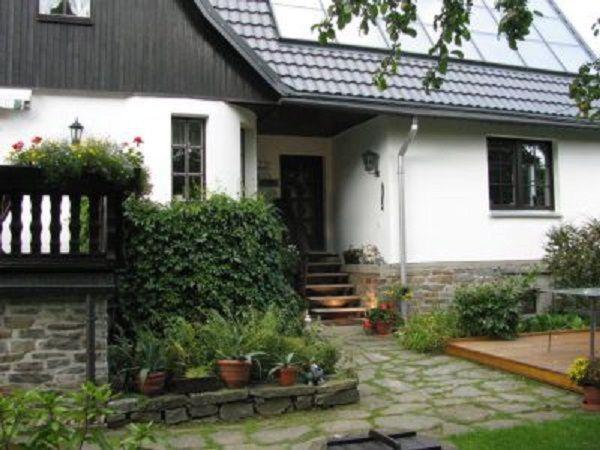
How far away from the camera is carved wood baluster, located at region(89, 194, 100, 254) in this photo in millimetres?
5695

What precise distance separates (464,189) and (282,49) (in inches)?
155

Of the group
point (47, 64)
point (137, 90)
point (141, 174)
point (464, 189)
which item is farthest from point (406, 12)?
point (464, 189)

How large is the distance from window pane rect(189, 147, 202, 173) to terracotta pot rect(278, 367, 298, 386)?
13.9 feet

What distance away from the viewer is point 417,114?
10.2 m

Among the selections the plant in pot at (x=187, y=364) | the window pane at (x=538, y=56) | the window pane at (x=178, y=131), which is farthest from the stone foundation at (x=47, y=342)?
the window pane at (x=538, y=56)

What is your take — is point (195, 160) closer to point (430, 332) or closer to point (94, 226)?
point (94, 226)

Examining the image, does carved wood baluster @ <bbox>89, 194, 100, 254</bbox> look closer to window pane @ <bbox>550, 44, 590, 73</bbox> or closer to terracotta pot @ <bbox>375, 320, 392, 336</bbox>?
terracotta pot @ <bbox>375, 320, 392, 336</bbox>

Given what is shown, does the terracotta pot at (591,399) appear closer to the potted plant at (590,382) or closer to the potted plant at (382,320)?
the potted plant at (590,382)

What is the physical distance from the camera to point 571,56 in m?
13.1

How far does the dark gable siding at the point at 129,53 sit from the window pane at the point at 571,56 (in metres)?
6.91

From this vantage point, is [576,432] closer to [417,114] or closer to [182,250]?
[182,250]

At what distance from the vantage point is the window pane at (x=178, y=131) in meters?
9.23

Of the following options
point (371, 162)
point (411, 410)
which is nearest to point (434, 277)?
point (371, 162)

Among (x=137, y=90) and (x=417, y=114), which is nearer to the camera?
(x=137, y=90)
